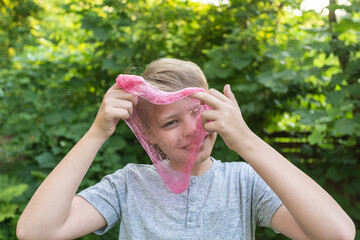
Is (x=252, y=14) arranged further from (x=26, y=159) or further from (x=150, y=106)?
(x=26, y=159)

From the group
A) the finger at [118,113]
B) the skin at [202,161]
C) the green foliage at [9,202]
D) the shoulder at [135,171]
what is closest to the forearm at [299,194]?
the skin at [202,161]

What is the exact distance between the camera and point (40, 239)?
1193 mm

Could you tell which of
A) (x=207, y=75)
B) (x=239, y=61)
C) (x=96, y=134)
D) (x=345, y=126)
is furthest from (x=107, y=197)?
(x=239, y=61)

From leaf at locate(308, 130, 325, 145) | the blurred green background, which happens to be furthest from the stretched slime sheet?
leaf at locate(308, 130, 325, 145)

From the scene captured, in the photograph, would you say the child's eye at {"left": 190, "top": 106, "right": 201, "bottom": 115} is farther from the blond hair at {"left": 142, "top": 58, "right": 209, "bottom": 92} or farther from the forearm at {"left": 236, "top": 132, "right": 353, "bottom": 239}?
the forearm at {"left": 236, "top": 132, "right": 353, "bottom": 239}

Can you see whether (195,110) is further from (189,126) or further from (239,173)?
(239,173)

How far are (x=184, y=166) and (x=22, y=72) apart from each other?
8.39 feet

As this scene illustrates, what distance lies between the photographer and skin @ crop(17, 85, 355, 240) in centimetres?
106

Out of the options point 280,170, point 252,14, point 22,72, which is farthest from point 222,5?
point 280,170

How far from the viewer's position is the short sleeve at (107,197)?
139 centimetres

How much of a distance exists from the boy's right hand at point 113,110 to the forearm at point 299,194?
1.43 ft

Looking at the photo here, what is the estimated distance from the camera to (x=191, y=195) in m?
1.41

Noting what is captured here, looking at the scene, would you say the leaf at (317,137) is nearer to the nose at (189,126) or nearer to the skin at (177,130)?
the skin at (177,130)

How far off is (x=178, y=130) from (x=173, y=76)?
0.75ft
